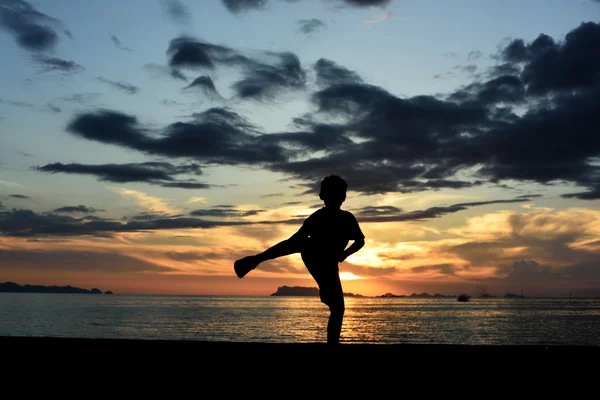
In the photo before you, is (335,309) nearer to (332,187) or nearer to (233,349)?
(233,349)

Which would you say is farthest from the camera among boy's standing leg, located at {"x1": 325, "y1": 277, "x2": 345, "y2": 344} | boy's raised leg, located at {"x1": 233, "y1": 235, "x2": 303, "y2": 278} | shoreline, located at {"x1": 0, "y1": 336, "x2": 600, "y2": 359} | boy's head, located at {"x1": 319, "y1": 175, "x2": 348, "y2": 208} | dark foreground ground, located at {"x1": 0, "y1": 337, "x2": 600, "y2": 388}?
boy's head, located at {"x1": 319, "y1": 175, "x2": 348, "y2": 208}

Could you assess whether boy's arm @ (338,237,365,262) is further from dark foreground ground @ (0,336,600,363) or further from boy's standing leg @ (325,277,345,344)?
dark foreground ground @ (0,336,600,363)

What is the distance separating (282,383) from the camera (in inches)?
150

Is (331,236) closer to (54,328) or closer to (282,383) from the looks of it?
(282,383)

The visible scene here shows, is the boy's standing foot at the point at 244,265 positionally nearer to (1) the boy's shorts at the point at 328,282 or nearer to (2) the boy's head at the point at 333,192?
(1) the boy's shorts at the point at 328,282

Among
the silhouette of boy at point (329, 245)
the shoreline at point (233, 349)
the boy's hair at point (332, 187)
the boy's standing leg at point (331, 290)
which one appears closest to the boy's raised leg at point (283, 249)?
the silhouette of boy at point (329, 245)

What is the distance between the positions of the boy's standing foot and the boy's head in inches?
38.0

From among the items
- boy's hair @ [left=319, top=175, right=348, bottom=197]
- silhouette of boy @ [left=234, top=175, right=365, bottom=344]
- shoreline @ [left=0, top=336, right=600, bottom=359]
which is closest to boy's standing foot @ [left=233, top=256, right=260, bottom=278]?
silhouette of boy @ [left=234, top=175, right=365, bottom=344]

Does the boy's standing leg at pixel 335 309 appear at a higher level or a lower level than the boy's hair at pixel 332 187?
lower

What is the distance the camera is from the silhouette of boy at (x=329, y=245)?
5.45 m

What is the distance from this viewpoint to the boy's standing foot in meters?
5.79

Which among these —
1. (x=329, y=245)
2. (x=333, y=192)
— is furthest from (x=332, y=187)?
(x=329, y=245)

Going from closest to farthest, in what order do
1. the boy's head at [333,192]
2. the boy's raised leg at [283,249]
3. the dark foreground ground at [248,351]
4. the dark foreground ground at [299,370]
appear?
1. the dark foreground ground at [299,370]
2. the dark foreground ground at [248,351]
3. the boy's raised leg at [283,249]
4. the boy's head at [333,192]

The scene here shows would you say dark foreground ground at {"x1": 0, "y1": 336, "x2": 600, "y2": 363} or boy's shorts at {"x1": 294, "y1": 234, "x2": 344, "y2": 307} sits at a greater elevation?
boy's shorts at {"x1": 294, "y1": 234, "x2": 344, "y2": 307}
